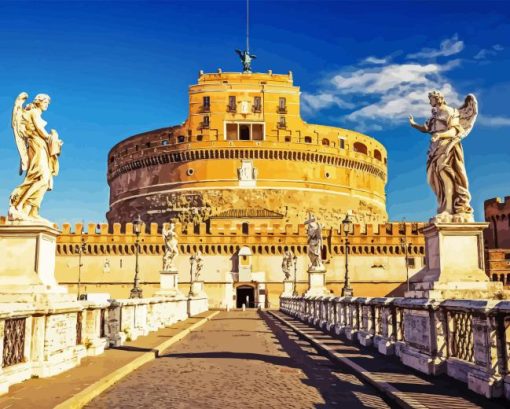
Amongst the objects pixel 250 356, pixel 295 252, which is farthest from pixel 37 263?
pixel 295 252

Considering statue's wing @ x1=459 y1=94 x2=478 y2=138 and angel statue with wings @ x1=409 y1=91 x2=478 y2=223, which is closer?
angel statue with wings @ x1=409 y1=91 x2=478 y2=223

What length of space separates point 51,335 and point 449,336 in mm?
4820

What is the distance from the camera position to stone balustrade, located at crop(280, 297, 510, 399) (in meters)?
5.77

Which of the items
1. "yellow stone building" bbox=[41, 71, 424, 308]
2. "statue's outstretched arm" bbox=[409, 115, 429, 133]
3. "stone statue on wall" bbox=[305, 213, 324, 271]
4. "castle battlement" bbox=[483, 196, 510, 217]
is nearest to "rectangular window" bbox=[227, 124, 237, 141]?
"yellow stone building" bbox=[41, 71, 424, 308]

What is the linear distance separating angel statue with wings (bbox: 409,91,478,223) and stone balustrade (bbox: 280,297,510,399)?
159cm

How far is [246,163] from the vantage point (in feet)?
215

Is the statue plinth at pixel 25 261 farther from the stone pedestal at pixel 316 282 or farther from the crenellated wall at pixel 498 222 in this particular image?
the crenellated wall at pixel 498 222

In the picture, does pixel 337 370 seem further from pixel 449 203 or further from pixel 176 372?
pixel 449 203

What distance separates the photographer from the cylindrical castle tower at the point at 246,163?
65.4m

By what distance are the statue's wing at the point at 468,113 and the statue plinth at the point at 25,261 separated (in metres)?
6.15

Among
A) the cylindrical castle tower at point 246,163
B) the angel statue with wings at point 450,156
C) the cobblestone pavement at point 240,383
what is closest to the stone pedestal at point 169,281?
the cobblestone pavement at point 240,383

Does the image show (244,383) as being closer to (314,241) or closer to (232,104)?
(314,241)

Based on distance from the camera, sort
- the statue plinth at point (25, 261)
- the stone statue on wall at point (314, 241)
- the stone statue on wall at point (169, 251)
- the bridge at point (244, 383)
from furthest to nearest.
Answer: the stone statue on wall at point (169, 251), the stone statue on wall at point (314, 241), the statue plinth at point (25, 261), the bridge at point (244, 383)

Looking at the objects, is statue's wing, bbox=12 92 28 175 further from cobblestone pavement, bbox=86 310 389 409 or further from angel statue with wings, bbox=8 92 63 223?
cobblestone pavement, bbox=86 310 389 409
